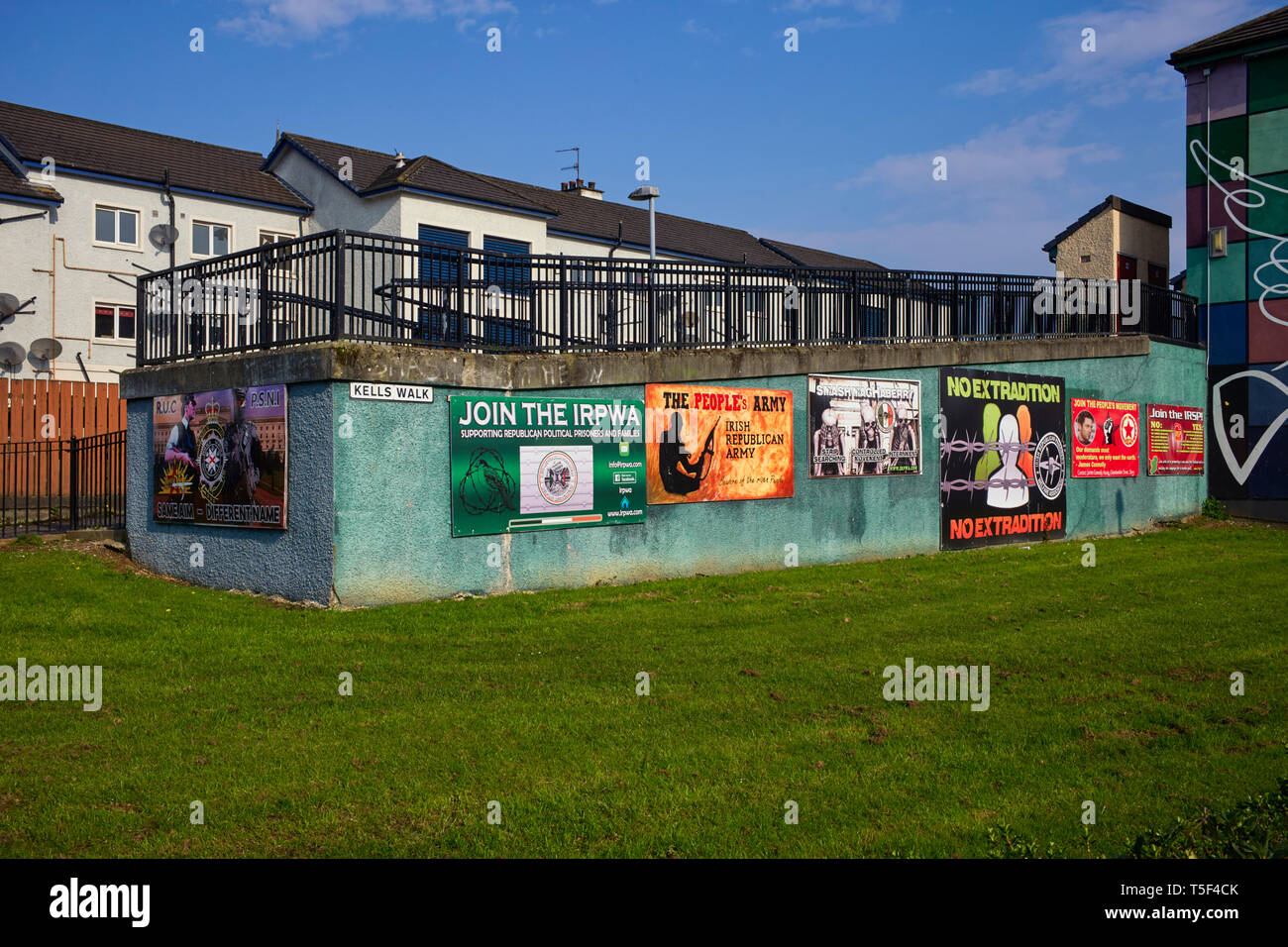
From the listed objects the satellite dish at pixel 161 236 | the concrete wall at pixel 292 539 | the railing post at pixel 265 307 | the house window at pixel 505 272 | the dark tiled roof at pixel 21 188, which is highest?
the dark tiled roof at pixel 21 188

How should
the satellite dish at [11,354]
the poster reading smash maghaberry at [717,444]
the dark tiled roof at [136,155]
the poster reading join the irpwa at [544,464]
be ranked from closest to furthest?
the poster reading join the irpwa at [544,464] → the poster reading smash maghaberry at [717,444] → the satellite dish at [11,354] → the dark tiled roof at [136,155]

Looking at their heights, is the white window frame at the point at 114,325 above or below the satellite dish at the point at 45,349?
above

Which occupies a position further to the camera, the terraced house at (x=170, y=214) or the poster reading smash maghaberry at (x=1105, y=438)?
the terraced house at (x=170, y=214)

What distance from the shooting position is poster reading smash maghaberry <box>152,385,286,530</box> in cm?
1245

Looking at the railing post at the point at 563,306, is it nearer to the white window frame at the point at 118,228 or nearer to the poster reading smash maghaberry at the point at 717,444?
the poster reading smash maghaberry at the point at 717,444

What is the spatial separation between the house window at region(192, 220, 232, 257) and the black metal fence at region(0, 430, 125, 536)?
14746mm

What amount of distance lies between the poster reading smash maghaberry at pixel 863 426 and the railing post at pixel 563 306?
4266mm

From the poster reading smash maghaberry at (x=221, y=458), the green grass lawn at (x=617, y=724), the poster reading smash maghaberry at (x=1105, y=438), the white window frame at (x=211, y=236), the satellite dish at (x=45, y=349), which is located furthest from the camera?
the white window frame at (x=211, y=236)

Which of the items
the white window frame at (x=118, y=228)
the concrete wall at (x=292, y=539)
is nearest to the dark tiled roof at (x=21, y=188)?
the white window frame at (x=118, y=228)

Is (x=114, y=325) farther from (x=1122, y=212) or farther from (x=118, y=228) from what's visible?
(x=1122, y=212)

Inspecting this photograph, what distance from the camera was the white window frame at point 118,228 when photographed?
30.6 meters

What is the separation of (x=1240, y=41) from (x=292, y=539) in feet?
77.2

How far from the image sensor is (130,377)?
585 inches
